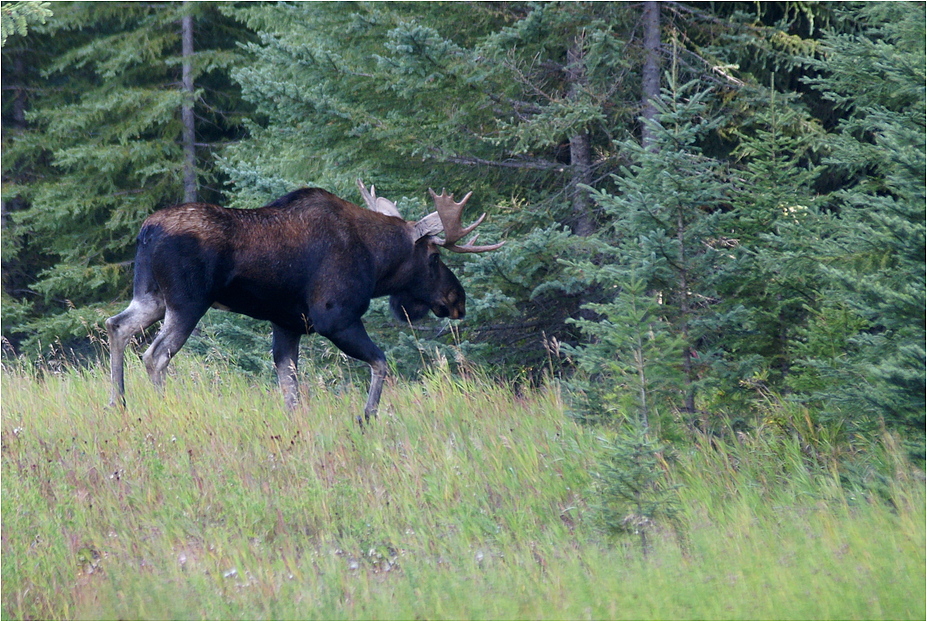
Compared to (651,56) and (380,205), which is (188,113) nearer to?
(380,205)

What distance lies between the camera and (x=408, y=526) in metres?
5.06

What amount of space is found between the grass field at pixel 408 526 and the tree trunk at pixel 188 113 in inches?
417

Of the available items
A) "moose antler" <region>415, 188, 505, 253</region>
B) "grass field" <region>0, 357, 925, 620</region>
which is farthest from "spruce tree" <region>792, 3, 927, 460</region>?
"moose antler" <region>415, 188, 505, 253</region>

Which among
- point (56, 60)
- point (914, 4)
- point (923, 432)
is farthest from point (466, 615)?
point (56, 60)

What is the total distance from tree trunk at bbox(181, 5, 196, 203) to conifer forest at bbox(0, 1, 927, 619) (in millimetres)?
5723

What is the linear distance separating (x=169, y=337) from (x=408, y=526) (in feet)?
8.95

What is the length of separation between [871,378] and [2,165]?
1770 cm

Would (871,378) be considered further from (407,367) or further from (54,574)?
(407,367)

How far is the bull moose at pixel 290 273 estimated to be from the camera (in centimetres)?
679

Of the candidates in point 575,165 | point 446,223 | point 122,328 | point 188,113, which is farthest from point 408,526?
point 188,113

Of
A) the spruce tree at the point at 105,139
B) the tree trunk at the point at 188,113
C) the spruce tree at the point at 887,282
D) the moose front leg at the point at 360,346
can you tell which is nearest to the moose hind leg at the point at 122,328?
the moose front leg at the point at 360,346

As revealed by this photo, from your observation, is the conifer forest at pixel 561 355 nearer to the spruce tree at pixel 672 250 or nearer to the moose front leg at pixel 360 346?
the spruce tree at pixel 672 250

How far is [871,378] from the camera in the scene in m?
5.30

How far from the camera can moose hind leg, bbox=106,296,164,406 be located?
22.4ft
